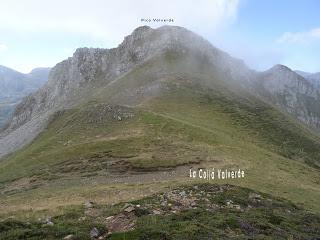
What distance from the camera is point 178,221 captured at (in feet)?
104

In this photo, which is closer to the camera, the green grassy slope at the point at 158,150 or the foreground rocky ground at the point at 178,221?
the foreground rocky ground at the point at 178,221

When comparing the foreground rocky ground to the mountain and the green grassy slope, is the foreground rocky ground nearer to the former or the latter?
the mountain

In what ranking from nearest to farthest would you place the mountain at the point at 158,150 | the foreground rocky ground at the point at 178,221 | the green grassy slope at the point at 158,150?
1. the foreground rocky ground at the point at 178,221
2. the mountain at the point at 158,150
3. the green grassy slope at the point at 158,150

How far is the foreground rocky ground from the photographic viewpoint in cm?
2880

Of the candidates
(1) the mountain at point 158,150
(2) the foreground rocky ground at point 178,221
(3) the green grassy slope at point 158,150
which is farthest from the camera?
(3) the green grassy slope at point 158,150

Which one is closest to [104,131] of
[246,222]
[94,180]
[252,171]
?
[94,180]

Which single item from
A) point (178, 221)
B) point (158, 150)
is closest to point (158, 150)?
point (158, 150)

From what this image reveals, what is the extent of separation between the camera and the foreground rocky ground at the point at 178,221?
2880 centimetres


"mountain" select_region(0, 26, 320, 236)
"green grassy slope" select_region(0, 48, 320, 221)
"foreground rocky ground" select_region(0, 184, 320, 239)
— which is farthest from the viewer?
"green grassy slope" select_region(0, 48, 320, 221)

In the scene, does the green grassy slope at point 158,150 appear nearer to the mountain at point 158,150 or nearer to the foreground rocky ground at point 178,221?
the mountain at point 158,150

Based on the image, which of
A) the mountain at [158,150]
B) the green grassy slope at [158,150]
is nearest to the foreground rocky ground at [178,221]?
the mountain at [158,150]

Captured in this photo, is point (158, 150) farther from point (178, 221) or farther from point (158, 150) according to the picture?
point (178, 221)

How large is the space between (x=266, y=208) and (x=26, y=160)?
177 ft

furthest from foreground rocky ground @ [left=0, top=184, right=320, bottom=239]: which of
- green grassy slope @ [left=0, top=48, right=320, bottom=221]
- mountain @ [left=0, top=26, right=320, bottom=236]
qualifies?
green grassy slope @ [left=0, top=48, right=320, bottom=221]
